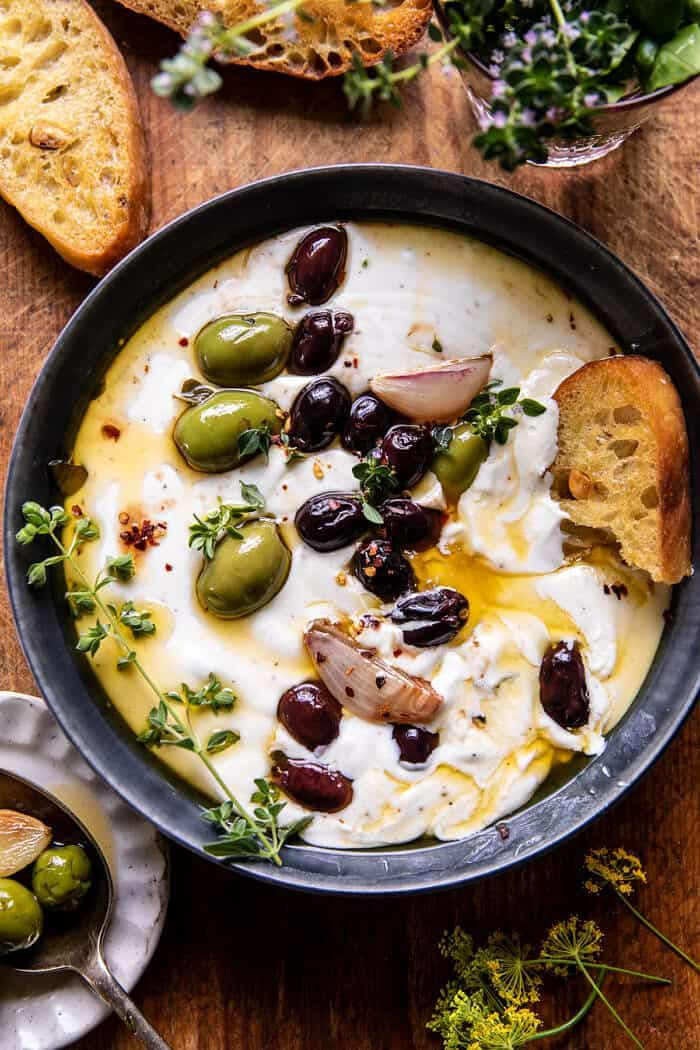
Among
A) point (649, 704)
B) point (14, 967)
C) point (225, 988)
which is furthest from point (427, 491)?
point (14, 967)

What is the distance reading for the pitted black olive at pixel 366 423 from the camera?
2.09 meters

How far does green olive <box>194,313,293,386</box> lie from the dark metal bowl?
0.57 feet

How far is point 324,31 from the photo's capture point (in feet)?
7.48

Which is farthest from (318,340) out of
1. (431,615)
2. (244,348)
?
(431,615)

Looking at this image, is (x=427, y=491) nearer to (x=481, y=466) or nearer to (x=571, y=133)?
(x=481, y=466)

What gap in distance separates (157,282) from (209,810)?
3.60 feet

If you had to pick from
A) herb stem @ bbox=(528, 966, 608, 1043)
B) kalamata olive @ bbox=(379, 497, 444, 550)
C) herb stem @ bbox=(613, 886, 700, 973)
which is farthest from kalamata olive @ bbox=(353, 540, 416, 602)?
herb stem @ bbox=(528, 966, 608, 1043)

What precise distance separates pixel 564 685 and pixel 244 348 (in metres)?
0.94

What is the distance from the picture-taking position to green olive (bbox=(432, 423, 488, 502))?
2.08 meters

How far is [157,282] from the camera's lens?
2186mm

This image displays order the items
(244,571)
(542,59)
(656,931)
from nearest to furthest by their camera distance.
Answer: (542,59) → (244,571) → (656,931)

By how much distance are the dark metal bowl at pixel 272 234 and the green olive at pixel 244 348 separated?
0.57 ft

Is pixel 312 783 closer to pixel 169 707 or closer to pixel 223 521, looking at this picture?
pixel 169 707

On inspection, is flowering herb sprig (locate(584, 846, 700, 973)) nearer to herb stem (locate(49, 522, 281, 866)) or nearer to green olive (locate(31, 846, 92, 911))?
herb stem (locate(49, 522, 281, 866))
